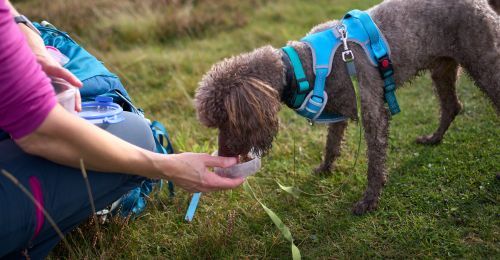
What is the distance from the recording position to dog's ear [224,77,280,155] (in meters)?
2.71

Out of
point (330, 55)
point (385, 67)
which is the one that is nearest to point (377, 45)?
point (385, 67)

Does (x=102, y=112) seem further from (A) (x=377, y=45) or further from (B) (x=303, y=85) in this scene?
(A) (x=377, y=45)

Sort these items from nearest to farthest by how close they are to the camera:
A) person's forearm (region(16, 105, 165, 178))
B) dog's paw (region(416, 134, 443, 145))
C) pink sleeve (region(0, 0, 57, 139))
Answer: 1. pink sleeve (region(0, 0, 57, 139))
2. person's forearm (region(16, 105, 165, 178))
3. dog's paw (region(416, 134, 443, 145))

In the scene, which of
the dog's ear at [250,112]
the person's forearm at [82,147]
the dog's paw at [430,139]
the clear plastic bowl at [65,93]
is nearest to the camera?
the person's forearm at [82,147]

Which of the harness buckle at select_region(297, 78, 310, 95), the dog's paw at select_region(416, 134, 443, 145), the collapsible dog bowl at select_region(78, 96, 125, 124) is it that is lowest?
the dog's paw at select_region(416, 134, 443, 145)

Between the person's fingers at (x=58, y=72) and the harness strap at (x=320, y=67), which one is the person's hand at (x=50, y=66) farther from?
the harness strap at (x=320, y=67)

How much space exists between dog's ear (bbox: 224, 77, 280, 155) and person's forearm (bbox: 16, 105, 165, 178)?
663 millimetres

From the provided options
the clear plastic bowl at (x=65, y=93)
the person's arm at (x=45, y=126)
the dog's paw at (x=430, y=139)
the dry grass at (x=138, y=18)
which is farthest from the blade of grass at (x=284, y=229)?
the dry grass at (x=138, y=18)

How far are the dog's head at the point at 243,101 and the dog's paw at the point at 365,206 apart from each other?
0.81 meters

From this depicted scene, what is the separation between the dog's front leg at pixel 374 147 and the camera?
3.05 m

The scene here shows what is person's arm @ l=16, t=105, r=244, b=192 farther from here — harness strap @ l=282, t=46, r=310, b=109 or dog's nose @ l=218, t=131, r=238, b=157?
harness strap @ l=282, t=46, r=310, b=109

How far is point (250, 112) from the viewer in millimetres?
2713

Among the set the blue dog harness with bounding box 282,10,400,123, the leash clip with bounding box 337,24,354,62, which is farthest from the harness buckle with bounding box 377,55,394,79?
the leash clip with bounding box 337,24,354,62

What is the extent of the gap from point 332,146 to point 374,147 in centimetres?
61
